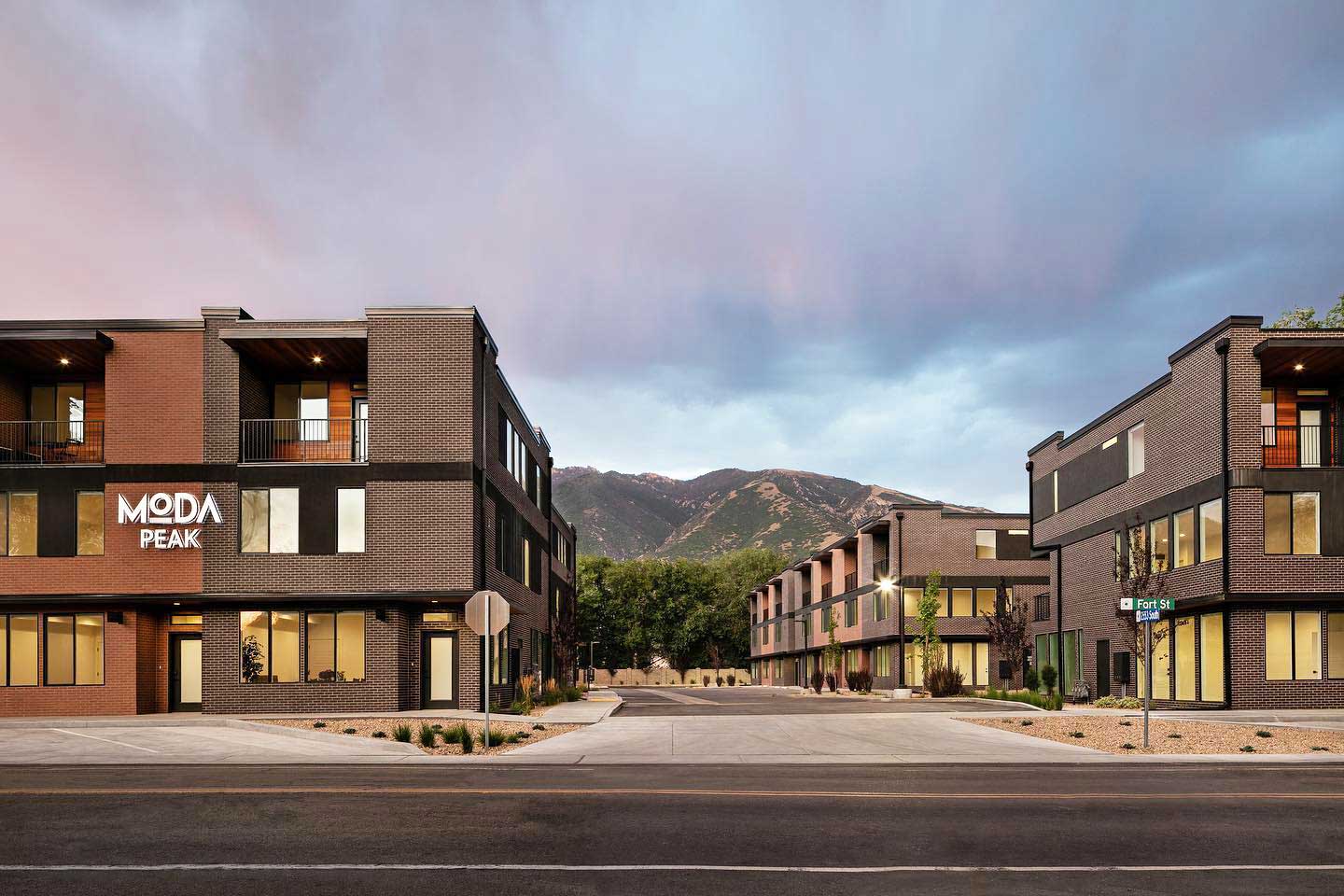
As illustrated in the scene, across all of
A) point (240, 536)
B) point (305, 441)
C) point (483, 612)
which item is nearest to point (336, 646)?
point (240, 536)

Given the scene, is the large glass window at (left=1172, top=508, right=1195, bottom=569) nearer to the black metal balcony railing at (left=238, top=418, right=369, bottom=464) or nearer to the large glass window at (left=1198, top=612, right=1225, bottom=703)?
the large glass window at (left=1198, top=612, right=1225, bottom=703)

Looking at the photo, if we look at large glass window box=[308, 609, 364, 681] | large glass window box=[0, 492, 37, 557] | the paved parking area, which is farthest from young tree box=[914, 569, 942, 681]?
Answer: large glass window box=[0, 492, 37, 557]

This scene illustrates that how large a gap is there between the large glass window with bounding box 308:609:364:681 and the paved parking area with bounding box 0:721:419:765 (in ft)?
17.4

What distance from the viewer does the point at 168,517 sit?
3256cm

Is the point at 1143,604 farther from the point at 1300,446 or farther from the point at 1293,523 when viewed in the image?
the point at 1300,446

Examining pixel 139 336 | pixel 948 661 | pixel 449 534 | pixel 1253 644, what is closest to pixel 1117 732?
pixel 1253 644

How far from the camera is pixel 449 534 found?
107 feet

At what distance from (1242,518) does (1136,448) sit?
26.8ft

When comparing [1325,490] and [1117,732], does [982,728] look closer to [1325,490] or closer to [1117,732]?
[1117,732]

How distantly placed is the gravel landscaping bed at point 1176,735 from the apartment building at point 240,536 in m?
16.5

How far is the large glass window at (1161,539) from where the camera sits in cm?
3641

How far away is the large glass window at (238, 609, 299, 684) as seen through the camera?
32719 mm

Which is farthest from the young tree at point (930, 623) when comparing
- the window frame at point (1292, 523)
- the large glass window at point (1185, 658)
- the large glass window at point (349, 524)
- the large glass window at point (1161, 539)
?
the large glass window at point (349, 524)

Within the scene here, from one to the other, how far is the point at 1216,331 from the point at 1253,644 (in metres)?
9.28
